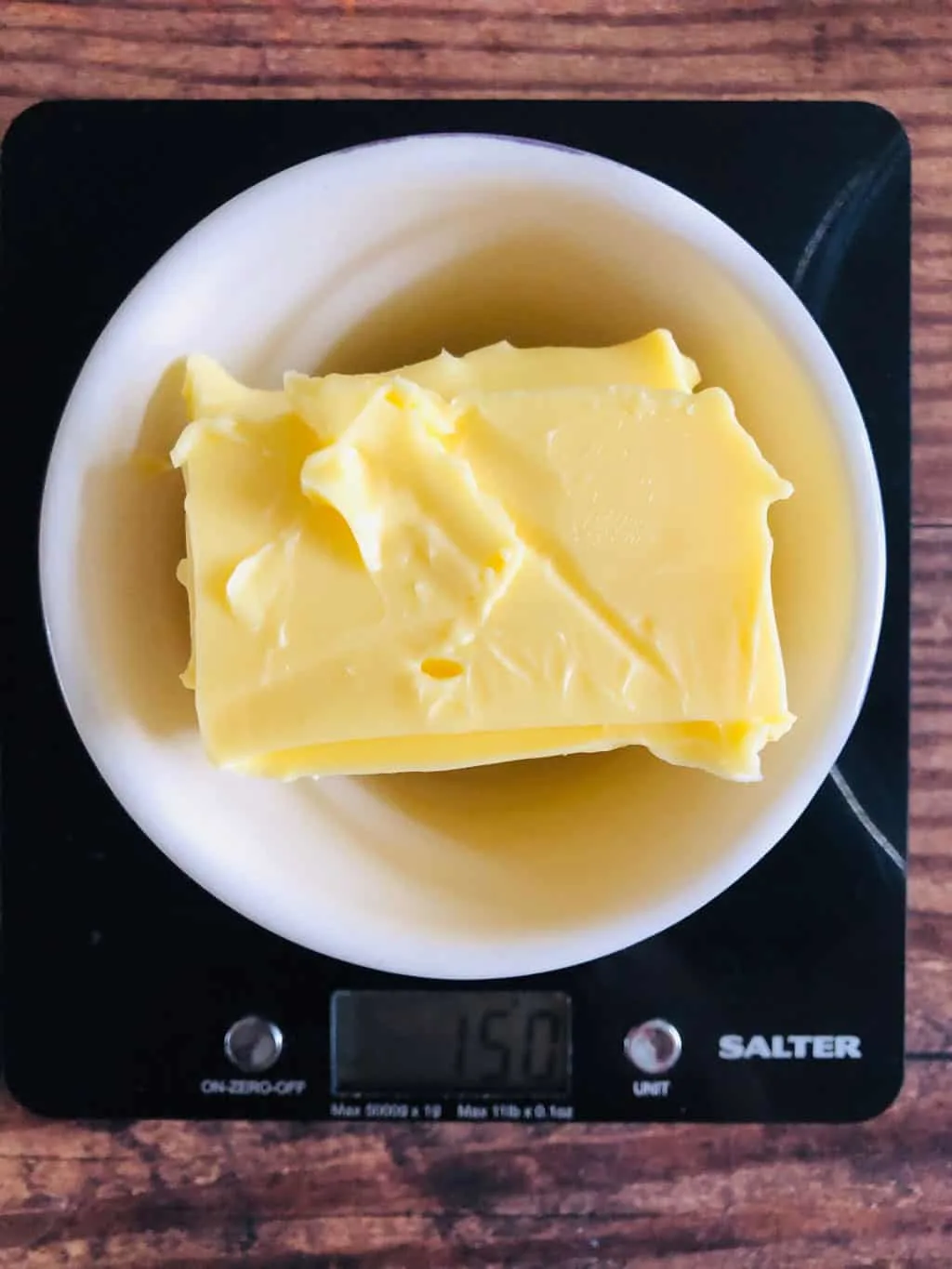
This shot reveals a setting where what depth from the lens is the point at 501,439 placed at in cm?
55

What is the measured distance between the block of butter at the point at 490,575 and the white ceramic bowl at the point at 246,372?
3 centimetres

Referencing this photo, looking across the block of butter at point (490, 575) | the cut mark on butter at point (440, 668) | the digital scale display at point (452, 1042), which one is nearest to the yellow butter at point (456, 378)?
the block of butter at point (490, 575)

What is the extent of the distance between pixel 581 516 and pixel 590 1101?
360 millimetres

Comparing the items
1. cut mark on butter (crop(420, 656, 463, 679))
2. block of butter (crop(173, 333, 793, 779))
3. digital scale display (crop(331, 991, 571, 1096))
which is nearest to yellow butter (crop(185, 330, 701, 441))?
block of butter (crop(173, 333, 793, 779))

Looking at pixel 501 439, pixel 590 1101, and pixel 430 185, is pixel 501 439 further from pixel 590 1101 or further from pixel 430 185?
pixel 590 1101

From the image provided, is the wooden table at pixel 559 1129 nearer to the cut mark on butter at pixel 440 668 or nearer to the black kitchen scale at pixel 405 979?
the black kitchen scale at pixel 405 979

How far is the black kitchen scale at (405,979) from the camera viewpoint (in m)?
0.67

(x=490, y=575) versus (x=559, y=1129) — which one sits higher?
(x=490, y=575)

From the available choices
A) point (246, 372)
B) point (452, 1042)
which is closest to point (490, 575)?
point (246, 372)

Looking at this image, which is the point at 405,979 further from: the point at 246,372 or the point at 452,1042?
the point at 246,372

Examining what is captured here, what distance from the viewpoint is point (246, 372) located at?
62 centimetres

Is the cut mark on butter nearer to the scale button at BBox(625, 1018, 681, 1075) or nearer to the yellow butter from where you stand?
the yellow butter

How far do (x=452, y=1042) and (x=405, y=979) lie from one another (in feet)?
0.15

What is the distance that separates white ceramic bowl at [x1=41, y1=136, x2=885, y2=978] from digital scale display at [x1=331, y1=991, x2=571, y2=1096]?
0.13 m
